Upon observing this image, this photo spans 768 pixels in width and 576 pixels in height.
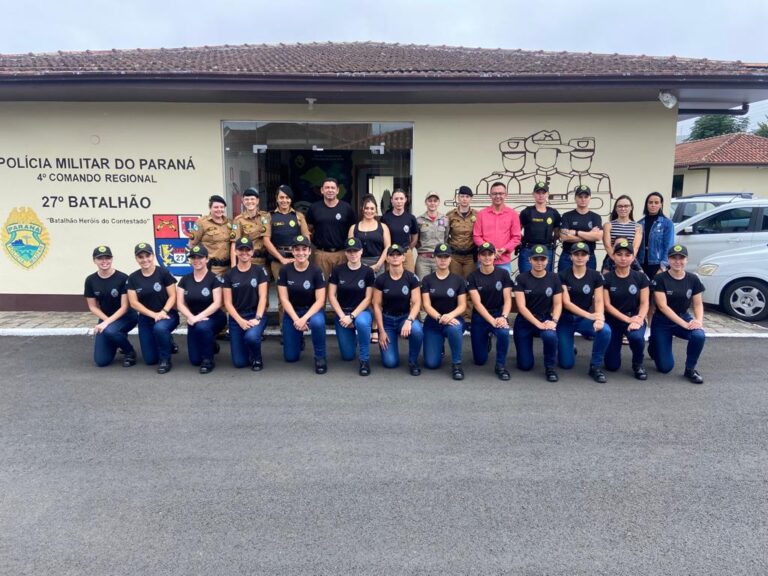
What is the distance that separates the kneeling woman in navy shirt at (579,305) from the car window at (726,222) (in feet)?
15.8

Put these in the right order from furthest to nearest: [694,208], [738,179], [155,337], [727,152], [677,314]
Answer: [727,152], [738,179], [694,208], [155,337], [677,314]

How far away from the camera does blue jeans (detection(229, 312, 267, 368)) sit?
5633 mm

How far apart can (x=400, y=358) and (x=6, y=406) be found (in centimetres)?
371

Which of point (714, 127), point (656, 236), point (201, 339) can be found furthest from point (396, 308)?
point (714, 127)

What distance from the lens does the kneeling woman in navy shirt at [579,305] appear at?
5516 mm

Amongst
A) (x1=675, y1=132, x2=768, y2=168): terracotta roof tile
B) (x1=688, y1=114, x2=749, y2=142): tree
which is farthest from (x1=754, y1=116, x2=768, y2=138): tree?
(x1=675, y1=132, x2=768, y2=168): terracotta roof tile

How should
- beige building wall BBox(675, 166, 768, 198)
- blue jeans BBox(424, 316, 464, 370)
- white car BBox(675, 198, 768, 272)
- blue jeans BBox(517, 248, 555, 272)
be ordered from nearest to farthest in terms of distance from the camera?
blue jeans BBox(424, 316, 464, 370) < blue jeans BBox(517, 248, 555, 272) < white car BBox(675, 198, 768, 272) < beige building wall BBox(675, 166, 768, 198)

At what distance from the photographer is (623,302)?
5641 millimetres

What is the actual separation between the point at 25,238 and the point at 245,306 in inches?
181

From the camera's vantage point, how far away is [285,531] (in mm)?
2998

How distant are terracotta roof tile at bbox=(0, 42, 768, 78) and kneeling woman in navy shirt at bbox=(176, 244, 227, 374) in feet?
8.97

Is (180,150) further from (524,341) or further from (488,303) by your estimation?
(524,341)

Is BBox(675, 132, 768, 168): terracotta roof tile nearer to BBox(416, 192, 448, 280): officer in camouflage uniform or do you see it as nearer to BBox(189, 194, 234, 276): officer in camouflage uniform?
BBox(416, 192, 448, 280): officer in camouflage uniform

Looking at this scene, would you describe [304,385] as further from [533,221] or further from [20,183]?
[20,183]
